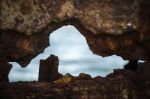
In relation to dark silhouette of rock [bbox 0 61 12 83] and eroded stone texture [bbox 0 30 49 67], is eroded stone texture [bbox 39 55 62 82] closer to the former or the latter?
eroded stone texture [bbox 0 30 49 67]

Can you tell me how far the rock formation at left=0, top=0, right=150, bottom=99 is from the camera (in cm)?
1146

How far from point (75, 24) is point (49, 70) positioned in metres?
2.03

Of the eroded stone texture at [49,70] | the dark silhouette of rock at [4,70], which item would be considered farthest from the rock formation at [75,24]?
the eroded stone texture at [49,70]

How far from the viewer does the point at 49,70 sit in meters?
12.8

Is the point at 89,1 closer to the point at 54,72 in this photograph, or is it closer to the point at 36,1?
the point at 36,1

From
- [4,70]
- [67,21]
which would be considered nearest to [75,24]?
[67,21]

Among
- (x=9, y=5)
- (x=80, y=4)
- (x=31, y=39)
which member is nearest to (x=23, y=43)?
(x=31, y=39)

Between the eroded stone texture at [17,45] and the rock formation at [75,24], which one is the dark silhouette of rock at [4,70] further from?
the eroded stone texture at [17,45]

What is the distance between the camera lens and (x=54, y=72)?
1286 centimetres

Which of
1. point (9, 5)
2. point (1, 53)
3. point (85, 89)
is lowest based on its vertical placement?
point (85, 89)

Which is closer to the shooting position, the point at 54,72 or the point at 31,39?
the point at 31,39

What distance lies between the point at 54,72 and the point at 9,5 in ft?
9.10

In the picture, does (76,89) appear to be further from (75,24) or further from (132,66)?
(132,66)

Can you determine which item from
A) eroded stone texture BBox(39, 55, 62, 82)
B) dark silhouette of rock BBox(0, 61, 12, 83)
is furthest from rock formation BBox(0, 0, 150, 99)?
eroded stone texture BBox(39, 55, 62, 82)
